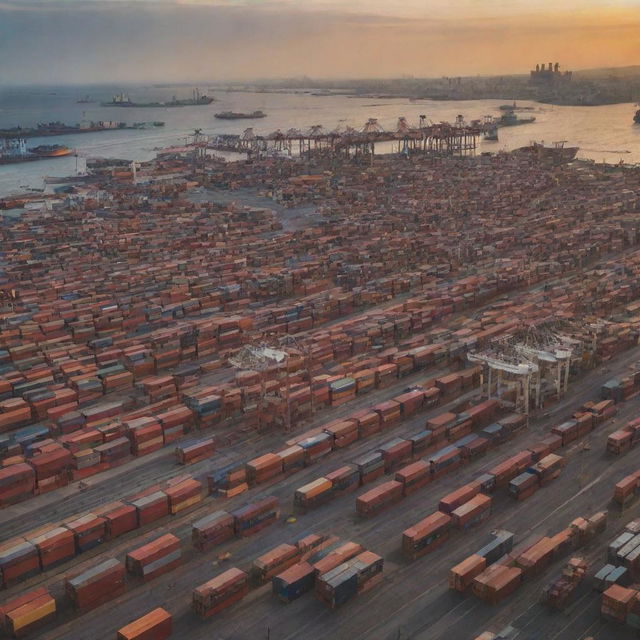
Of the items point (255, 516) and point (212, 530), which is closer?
point (212, 530)

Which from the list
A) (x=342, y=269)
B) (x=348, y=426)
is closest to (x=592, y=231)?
(x=342, y=269)

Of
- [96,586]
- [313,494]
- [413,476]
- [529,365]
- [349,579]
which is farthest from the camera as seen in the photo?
[529,365]

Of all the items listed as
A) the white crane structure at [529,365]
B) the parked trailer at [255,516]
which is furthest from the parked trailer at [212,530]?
the white crane structure at [529,365]

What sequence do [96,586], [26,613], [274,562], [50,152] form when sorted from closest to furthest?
1. [26,613]
2. [96,586]
3. [274,562]
4. [50,152]

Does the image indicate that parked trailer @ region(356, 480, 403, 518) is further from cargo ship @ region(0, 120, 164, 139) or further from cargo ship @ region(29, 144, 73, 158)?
cargo ship @ region(0, 120, 164, 139)

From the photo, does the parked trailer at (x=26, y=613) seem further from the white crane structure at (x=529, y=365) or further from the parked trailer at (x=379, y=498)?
the white crane structure at (x=529, y=365)

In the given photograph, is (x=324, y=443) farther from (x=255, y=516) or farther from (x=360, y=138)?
(x=360, y=138)

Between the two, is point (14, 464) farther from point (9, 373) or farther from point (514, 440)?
point (514, 440)

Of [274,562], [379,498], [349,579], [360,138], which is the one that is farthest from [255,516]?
[360,138]
